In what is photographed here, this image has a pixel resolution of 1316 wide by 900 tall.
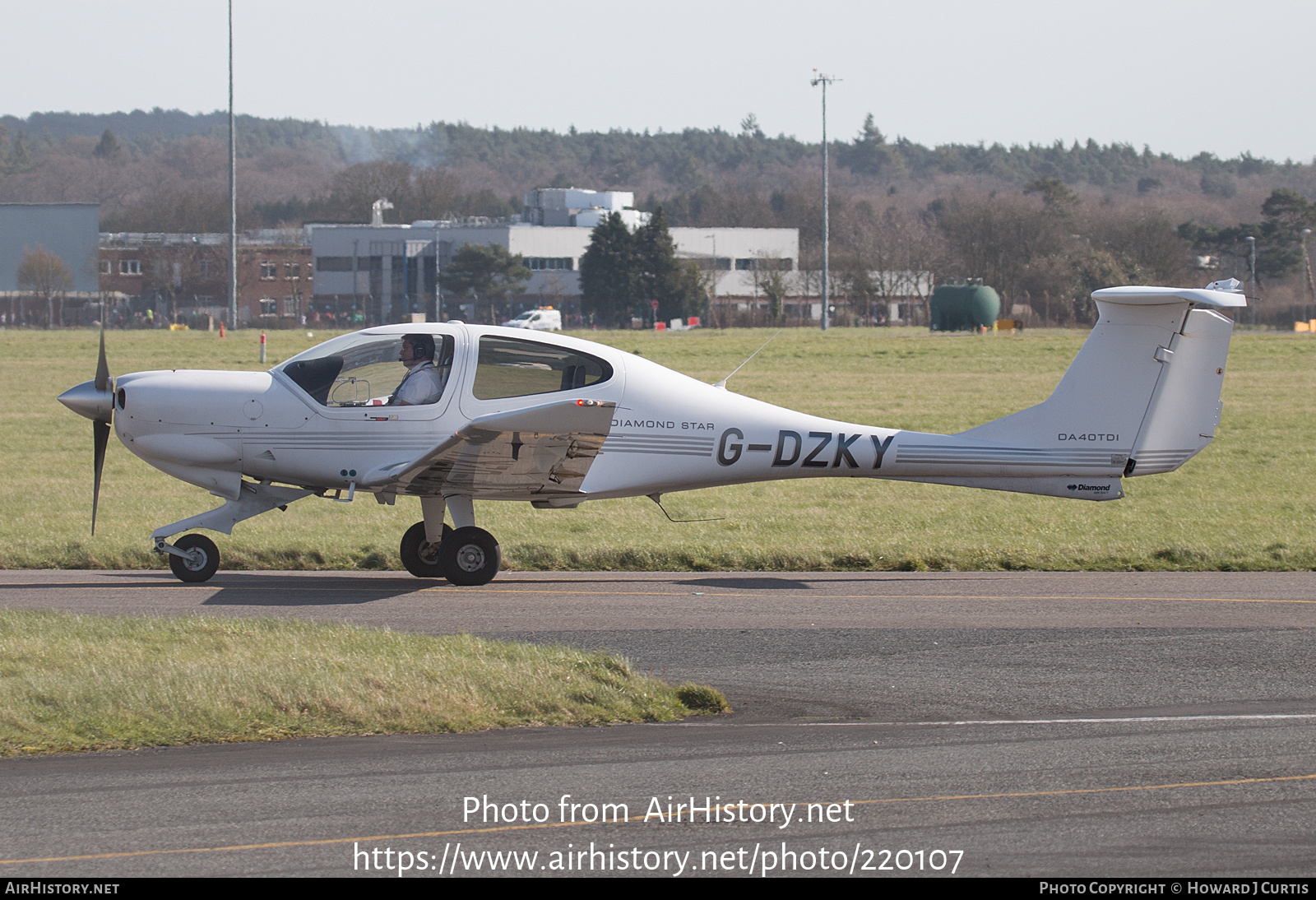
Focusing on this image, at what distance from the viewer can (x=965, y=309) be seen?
7531cm

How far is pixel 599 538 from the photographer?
1402 centimetres

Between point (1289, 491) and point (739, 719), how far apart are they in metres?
13.1

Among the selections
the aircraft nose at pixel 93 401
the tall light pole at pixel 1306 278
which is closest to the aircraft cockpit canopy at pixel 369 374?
the aircraft nose at pixel 93 401

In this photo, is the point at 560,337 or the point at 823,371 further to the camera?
the point at 823,371

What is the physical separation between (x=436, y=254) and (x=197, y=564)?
9154cm

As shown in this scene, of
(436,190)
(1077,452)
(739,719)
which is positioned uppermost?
(436,190)

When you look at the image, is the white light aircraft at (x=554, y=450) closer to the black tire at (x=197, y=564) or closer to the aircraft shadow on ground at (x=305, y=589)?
the black tire at (x=197, y=564)

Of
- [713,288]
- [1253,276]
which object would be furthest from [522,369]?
[713,288]

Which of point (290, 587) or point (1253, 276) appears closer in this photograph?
point (290, 587)

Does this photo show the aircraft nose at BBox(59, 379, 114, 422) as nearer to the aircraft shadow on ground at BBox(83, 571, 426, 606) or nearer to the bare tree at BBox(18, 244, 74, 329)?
the aircraft shadow on ground at BBox(83, 571, 426, 606)

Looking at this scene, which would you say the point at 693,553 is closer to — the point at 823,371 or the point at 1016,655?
the point at 1016,655

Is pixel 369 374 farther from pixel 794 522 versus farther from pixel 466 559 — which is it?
pixel 794 522

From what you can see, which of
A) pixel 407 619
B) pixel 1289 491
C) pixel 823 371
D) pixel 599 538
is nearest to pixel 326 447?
pixel 407 619

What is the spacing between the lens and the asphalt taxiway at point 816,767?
5.24 metres
